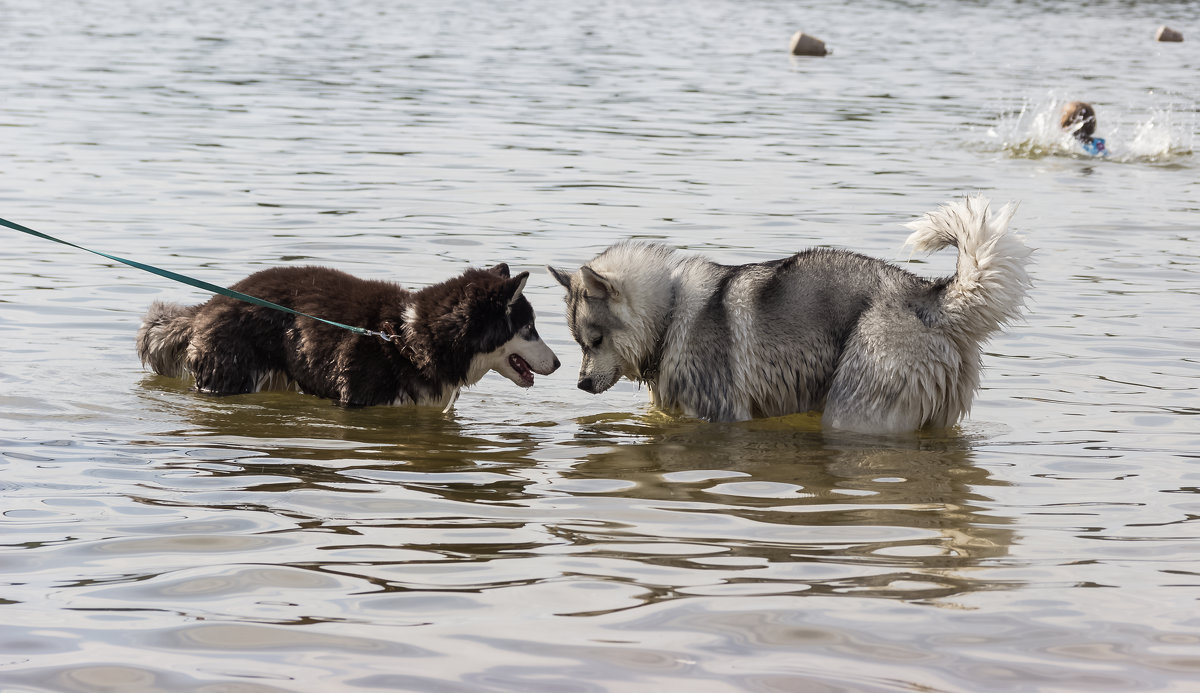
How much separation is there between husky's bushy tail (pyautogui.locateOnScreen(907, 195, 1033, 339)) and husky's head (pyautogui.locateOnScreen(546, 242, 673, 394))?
1658 mm

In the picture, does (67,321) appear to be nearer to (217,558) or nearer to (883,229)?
(217,558)

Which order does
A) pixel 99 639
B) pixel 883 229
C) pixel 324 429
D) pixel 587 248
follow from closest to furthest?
pixel 99 639 → pixel 324 429 → pixel 587 248 → pixel 883 229

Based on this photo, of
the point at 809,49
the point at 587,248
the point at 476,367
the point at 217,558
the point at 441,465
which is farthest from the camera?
the point at 809,49

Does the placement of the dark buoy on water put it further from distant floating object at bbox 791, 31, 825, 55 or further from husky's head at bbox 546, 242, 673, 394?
husky's head at bbox 546, 242, 673, 394

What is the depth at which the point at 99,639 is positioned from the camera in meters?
4.45

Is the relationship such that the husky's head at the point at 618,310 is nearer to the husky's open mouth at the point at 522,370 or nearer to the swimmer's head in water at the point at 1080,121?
the husky's open mouth at the point at 522,370

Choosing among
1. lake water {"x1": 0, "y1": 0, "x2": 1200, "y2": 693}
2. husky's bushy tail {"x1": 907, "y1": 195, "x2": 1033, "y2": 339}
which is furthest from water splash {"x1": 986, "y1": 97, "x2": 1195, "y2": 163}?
husky's bushy tail {"x1": 907, "y1": 195, "x2": 1033, "y2": 339}

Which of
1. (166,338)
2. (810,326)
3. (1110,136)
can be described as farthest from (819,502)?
(1110,136)

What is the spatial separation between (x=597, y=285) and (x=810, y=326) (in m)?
1.25

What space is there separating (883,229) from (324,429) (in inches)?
300

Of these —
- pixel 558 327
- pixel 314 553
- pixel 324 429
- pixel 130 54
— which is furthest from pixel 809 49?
pixel 314 553

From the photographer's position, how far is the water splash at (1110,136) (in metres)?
19.4

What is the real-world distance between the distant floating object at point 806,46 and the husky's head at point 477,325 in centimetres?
2705

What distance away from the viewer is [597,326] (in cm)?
800
